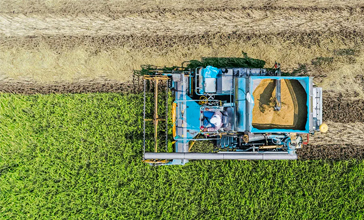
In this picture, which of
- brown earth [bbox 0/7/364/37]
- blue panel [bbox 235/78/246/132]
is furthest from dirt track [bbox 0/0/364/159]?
blue panel [bbox 235/78/246/132]

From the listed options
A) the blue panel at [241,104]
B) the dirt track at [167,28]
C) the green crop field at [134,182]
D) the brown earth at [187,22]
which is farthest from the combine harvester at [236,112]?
the brown earth at [187,22]

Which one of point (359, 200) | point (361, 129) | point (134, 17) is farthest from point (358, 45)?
point (134, 17)

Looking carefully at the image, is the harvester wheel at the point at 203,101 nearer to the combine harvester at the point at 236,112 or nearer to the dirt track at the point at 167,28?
the combine harvester at the point at 236,112

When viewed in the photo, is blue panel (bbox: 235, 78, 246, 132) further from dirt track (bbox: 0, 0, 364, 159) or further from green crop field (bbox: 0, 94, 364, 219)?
dirt track (bbox: 0, 0, 364, 159)

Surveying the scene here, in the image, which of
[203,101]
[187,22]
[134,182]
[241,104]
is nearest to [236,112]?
[241,104]

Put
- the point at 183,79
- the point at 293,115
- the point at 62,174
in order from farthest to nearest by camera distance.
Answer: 1. the point at 62,174
2. the point at 183,79
3. the point at 293,115

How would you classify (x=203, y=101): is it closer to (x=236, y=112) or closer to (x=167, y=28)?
(x=236, y=112)

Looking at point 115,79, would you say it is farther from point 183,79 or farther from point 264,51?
point 264,51
